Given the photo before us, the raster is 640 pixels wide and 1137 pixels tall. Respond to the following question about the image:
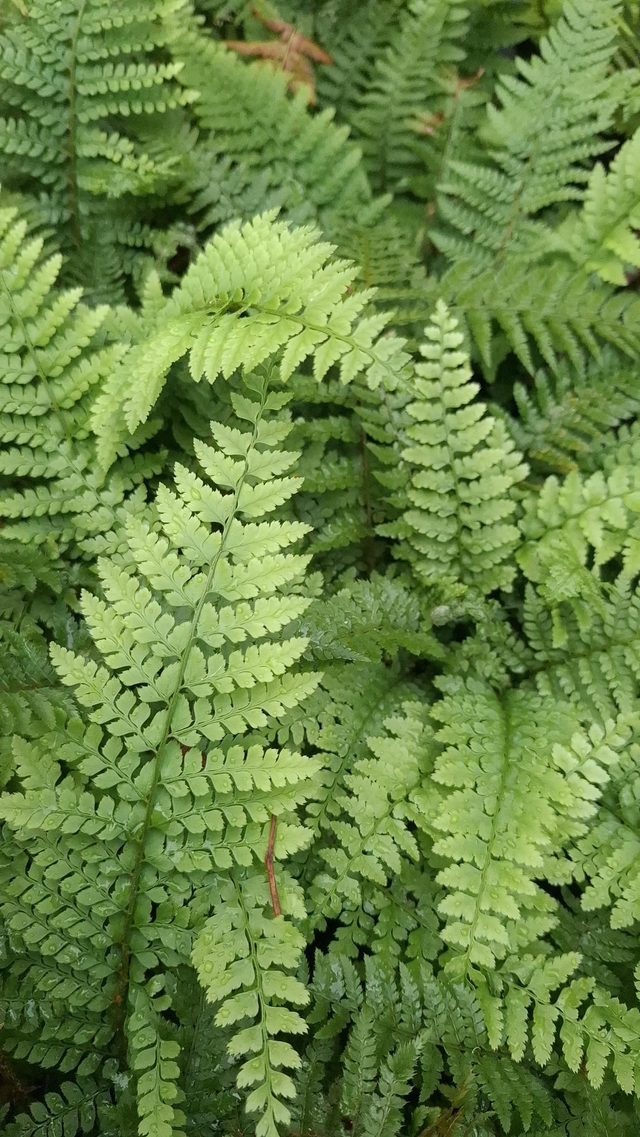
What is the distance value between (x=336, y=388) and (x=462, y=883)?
1402mm

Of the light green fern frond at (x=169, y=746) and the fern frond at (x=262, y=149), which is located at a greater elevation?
the fern frond at (x=262, y=149)

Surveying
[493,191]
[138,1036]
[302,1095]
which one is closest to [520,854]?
[302,1095]

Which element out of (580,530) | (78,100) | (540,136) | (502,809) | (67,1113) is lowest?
(67,1113)

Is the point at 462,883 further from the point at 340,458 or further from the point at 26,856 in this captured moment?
the point at 340,458

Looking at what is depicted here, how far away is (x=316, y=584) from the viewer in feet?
6.48

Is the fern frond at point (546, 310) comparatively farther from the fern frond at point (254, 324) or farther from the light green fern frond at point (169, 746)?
the light green fern frond at point (169, 746)

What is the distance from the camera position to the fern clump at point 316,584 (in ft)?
5.06

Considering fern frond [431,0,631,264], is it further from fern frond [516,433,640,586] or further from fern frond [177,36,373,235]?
fern frond [516,433,640,586]

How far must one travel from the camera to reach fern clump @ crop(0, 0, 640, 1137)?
1.54 meters

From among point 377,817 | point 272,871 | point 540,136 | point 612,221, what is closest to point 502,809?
point 377,817

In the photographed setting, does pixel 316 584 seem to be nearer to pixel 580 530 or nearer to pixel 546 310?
pixel 580 530

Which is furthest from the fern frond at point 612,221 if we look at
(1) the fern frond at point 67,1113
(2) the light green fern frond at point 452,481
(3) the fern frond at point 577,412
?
(1) the fern frond at point 67,1113

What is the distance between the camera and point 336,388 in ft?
7.20

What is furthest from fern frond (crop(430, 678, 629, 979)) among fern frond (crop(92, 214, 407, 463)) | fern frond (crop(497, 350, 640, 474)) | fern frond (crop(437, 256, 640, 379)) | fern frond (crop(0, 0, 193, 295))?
fern frond (crop(0, 0, 193, 295))
